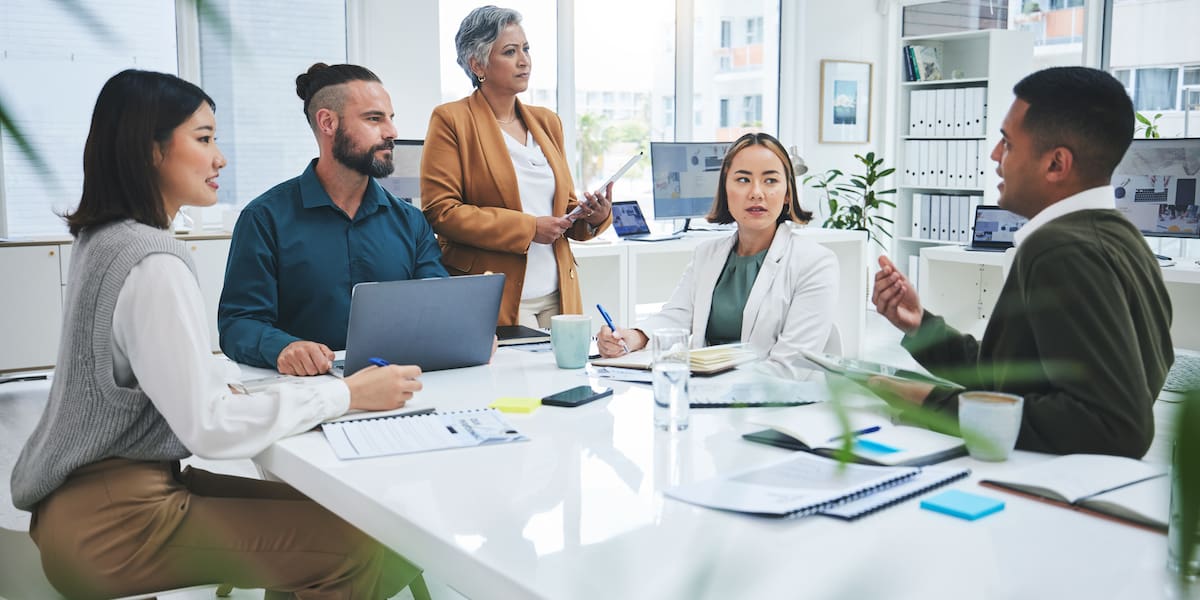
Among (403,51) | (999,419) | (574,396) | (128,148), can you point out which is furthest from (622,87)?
(999,419)

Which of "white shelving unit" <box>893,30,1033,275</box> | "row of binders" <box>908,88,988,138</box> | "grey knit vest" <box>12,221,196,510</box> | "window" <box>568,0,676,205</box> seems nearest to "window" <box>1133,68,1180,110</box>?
"white shelving unit" <box>893,30,1033,275</box>

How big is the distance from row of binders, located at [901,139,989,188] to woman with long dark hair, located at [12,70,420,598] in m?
6.24

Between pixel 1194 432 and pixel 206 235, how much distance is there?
5534mm

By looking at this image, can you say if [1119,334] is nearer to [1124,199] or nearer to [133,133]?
[133,133]

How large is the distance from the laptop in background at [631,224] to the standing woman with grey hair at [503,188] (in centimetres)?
222

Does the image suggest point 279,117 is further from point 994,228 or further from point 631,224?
point 994,228

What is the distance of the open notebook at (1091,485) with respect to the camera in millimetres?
1083

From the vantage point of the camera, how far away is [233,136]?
18.6 feet

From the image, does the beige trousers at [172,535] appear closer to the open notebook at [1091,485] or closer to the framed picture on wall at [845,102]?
the open notebook at [1091,485]

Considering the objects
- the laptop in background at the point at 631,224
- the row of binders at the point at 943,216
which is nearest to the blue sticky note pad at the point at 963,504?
the laptop in background at the point at 631,224

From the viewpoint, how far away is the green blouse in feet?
8.21

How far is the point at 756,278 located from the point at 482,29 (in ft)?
3.55

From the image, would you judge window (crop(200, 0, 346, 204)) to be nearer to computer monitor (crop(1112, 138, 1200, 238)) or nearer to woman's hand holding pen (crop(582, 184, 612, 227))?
woman's hand holding pen (crop(582, 184, 612, 227))

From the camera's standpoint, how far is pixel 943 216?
724 centimetres
